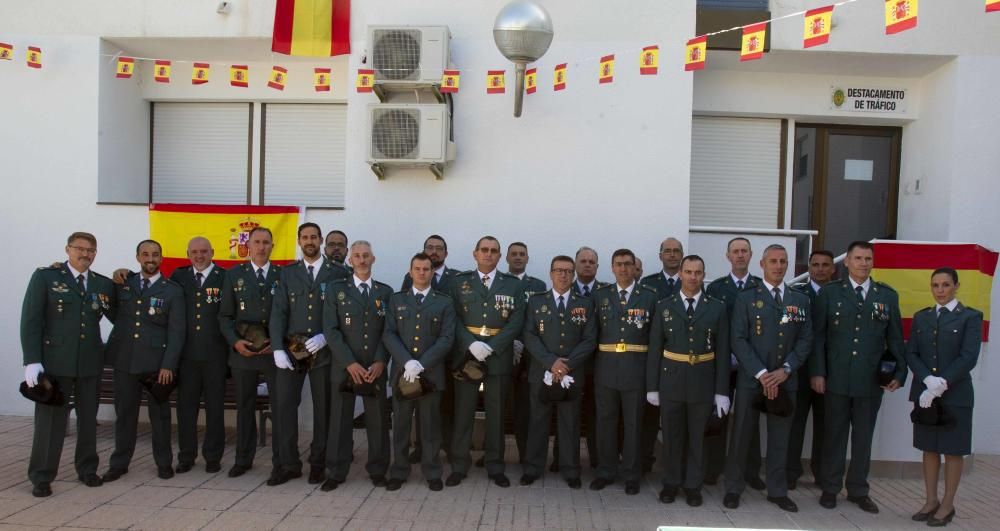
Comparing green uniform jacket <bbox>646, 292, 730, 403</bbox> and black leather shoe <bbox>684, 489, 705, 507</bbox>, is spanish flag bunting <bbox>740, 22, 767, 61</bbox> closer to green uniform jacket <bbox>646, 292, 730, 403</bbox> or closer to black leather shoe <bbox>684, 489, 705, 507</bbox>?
green uniform jacket <bbox>646, 292, 730, 403</bbox>

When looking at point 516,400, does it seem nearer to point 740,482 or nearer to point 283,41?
point 740,482

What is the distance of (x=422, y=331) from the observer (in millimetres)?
5570

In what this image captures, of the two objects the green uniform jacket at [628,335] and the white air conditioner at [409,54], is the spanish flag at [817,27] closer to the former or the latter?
the green uniform jacket at [628,335]

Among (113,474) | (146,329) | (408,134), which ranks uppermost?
(408,134)

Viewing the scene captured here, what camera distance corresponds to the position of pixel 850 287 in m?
5.50

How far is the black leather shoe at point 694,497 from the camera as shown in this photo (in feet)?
17.7

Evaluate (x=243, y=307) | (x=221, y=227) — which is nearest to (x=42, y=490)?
(x=243, y=307)

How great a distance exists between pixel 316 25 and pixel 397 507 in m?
4.79

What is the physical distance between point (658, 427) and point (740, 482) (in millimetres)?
847

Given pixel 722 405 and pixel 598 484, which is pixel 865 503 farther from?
pixel 598 484

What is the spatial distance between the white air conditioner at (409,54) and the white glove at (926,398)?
4.72m

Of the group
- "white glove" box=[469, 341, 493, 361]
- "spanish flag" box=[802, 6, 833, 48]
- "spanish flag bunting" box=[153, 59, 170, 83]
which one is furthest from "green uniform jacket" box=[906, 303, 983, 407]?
"spanish flag bunting" box=[153, 59, 170, 83]

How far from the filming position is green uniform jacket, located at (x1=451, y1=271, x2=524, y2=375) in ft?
18.8

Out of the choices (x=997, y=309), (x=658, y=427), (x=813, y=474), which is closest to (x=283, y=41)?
(x=658, y=427)
